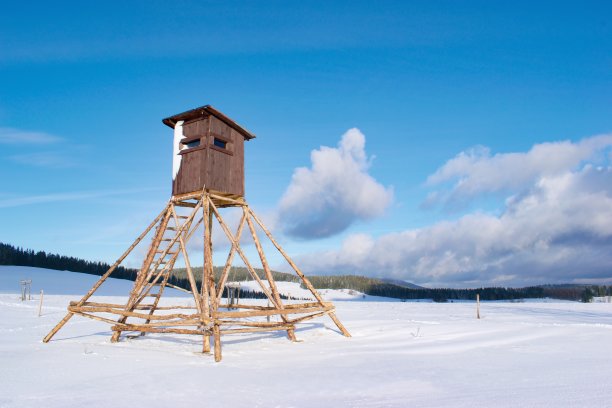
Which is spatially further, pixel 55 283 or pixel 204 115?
pixel 55 283

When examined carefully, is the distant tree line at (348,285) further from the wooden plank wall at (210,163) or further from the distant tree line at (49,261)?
the wooden plank wall at (210,163)

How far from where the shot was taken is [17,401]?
7.16 metres

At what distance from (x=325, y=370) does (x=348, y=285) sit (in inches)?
5318

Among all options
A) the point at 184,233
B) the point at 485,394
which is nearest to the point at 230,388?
→ the point at 485,394

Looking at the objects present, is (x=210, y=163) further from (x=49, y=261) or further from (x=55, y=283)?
(x=49, y=261)

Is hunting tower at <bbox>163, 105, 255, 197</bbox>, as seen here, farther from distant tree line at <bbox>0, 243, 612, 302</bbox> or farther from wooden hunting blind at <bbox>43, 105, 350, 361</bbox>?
distant tree line at <bbox>0, 243, 612, 302</bbox>

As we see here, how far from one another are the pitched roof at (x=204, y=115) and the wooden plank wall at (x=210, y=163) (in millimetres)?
173

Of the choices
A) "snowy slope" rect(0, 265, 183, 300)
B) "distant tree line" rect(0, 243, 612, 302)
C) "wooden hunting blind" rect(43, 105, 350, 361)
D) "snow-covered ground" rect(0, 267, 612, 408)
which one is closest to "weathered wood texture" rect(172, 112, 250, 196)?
"wooden hunting blind" rect(43, 105, 350, 361)

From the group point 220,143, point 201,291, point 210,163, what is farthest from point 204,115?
point 201,291

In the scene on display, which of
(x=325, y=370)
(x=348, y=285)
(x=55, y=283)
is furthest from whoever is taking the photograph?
(x=348, y=285)

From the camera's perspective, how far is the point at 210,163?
16.1m

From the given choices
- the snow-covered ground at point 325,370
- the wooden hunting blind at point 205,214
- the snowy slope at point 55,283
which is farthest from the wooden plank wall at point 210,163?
the snowy slope at point 55,283

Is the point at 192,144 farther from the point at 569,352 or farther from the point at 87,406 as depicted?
the point at 569,352

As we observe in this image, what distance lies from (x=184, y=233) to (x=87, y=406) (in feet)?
30.6
